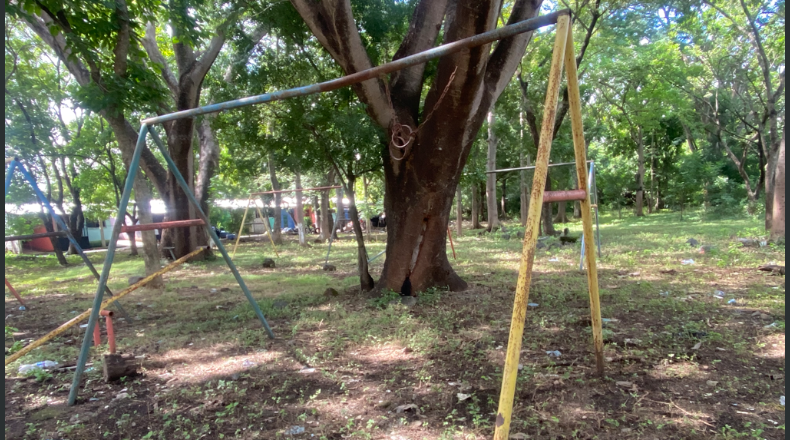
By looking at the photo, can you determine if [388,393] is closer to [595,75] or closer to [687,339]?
[687,339]

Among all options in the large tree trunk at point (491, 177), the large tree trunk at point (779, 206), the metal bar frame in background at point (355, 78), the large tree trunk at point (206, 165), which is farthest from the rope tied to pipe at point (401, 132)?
the large tree trunk at point (491, 177)

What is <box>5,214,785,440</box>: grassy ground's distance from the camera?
221 cm

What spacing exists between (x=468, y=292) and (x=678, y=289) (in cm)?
239

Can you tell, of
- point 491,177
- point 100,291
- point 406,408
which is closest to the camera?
point 406,408

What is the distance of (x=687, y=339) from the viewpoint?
127 inches

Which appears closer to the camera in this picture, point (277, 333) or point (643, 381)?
point (643, 381)

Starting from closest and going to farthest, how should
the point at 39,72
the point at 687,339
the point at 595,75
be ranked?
the point at 687,339 < the point at 39,72 < the point at 595,75

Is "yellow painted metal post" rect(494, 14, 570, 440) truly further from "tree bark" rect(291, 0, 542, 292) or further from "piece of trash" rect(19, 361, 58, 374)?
"piece of trash" rect(19, 361, 58, 374)

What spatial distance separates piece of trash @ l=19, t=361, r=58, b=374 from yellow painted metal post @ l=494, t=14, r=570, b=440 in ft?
11.7

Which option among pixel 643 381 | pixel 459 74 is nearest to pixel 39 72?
pixel 459 74

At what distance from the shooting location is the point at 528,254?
5.60ft

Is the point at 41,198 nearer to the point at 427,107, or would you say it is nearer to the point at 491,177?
the point at 427,107

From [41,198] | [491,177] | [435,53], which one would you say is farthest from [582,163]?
[491,177]

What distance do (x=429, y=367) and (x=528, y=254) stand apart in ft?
5.03
